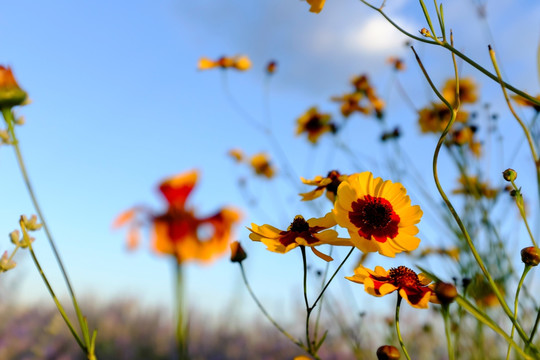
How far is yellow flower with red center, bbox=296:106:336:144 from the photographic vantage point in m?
2.20

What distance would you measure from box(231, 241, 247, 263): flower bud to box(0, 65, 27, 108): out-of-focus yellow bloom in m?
0.40

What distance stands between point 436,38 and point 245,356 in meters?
2.35

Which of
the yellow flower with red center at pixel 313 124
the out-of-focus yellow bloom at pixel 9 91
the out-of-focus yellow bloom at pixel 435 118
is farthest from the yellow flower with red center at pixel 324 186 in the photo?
the yellow flower with red center at pixel 313 124

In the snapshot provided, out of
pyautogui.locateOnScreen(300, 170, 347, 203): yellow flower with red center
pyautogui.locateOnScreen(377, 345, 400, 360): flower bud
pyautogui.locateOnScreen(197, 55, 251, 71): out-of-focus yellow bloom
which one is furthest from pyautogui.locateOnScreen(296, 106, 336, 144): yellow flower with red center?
pyautogui.locateOnScreen(377, 345, 400, 360): flower bud

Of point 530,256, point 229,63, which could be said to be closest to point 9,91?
point 530,256

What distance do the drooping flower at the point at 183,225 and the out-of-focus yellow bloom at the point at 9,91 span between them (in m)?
0.23

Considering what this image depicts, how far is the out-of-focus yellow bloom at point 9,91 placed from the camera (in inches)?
26.2

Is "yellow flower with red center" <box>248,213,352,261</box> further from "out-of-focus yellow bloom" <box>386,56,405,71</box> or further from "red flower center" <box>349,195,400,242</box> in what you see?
"out-of-focus yellow bloom" <box>386,56,405,71</box>

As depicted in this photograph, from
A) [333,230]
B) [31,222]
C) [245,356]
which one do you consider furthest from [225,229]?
[245,356]

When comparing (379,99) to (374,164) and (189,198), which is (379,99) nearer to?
(374,164)

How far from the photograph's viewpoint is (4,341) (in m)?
2.40

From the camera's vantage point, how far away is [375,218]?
771 mm

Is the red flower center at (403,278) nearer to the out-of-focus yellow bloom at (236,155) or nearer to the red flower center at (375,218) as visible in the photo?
the red flower center at (375,218)

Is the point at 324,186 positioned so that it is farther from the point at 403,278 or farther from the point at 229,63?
the point at 229,63
